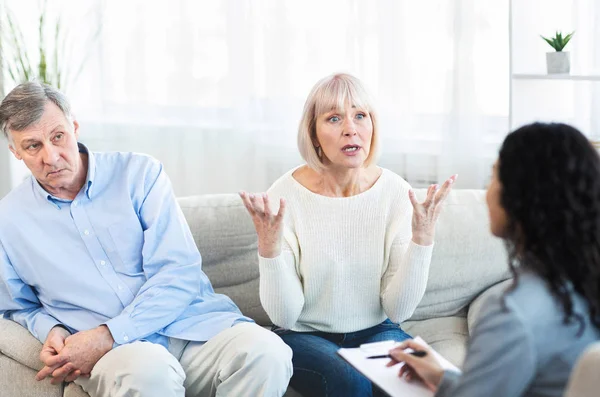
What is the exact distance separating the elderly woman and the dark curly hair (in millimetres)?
918

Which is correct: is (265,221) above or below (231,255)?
above

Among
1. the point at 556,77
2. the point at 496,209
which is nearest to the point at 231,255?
the point at 556,77

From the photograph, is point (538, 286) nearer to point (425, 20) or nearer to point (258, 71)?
point (425, 20)

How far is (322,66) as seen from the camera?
3.46m

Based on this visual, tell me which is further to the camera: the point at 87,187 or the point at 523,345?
the point at 87,187

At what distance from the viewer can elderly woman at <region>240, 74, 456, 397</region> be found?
224 cm

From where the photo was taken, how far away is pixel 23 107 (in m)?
2.25

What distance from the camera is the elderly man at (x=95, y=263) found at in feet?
7.17

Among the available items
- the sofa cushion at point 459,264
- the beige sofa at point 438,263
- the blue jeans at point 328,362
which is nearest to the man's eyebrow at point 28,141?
the beige sofa at point 438,263

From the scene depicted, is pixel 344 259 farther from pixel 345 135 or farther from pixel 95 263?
pixel 95 263

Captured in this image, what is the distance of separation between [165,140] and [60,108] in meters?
1.48

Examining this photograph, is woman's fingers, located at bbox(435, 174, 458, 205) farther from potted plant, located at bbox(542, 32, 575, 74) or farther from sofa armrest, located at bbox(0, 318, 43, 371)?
sofa armrest, located at bbox(0, 318, 43, 371)

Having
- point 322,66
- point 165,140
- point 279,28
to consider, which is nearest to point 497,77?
point 322,66

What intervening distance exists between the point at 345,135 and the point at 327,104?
11cm
